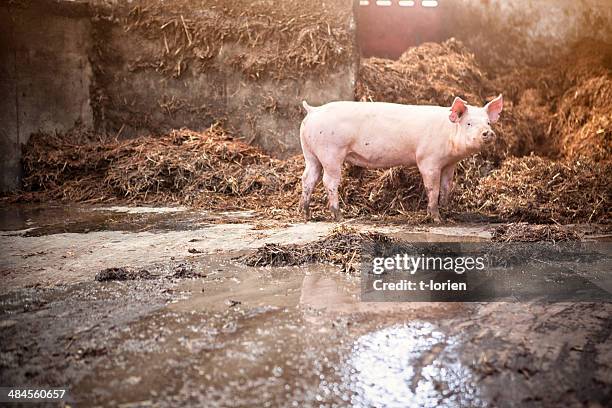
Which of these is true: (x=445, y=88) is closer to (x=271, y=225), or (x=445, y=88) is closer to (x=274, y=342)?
(x=271, y=225)

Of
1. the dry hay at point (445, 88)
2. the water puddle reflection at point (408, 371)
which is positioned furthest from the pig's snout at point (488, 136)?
the water puddle reflection at point (408, 371)

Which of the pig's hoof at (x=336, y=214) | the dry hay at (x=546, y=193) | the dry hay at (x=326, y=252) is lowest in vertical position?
the pig's hoof at (x=336, y=214)

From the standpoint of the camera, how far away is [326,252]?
160 inches

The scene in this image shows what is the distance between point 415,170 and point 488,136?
1.24 m

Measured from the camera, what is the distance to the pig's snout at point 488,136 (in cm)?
544

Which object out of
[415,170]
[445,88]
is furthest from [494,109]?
[445,88]

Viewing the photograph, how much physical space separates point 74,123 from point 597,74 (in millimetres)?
7805

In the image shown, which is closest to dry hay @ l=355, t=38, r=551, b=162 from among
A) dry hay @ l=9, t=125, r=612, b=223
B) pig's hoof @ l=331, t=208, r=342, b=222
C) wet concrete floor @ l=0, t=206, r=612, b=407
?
dry hay @ l=9, t=125, r=612, b=223

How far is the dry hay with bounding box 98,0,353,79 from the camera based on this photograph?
8.44 m

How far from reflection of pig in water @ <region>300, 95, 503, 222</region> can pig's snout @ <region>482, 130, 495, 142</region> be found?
271 millimetres

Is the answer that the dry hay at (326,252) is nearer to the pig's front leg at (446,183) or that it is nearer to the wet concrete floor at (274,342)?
the wet concrete floor at (274,342)

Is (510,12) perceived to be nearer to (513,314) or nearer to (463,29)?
(463,29)
